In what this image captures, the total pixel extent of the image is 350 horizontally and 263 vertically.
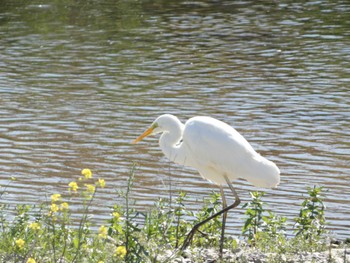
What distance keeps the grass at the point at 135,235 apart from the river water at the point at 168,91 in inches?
19.1

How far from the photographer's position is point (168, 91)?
1342 centimetres

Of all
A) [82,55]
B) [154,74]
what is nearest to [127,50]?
[82,55]

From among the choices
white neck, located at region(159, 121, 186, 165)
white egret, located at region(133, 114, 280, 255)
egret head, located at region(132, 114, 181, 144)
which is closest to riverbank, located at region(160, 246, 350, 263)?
white egret, located at region(133, 114, 280, 255)

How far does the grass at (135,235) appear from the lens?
518cm

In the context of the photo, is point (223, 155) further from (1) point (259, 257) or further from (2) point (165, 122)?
(1) point (259, 257)

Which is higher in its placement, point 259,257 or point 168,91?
point 259,257

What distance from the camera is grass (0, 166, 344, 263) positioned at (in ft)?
17.0

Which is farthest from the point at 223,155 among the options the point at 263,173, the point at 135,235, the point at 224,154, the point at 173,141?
the point at 135,235

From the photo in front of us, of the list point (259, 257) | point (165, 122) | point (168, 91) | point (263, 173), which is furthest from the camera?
point (168, 91)

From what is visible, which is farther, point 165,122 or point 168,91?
point 168,91

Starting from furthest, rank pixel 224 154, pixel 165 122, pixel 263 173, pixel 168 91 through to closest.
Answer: pixel 168 91 < pixel 165 122 < pixel 224 154 < pixel 263 173

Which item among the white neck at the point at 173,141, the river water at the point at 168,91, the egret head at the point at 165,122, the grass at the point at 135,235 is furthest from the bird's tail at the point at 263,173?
the river water at the point at 168,91

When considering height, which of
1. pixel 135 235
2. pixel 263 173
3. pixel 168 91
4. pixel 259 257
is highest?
pixel 135 235

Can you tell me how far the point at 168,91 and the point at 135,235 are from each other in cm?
799
